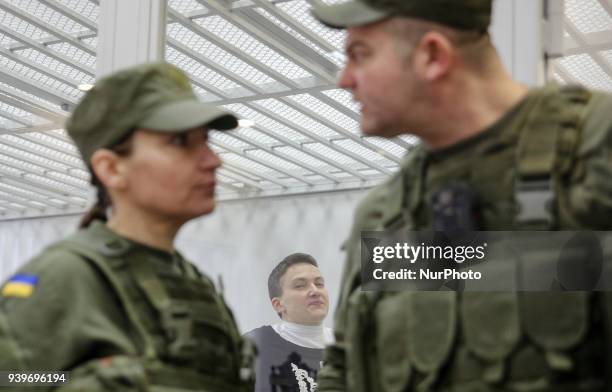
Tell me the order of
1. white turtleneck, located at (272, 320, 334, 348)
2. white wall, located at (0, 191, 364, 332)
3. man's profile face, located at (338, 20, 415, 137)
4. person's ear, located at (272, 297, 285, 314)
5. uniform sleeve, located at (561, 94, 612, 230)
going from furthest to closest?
white turtleneck, located at (272, 320, 334, 348) < person's ear, located at (272, 297, 285, 314) < white wall, located at (0, 191, 364, 332) < man's profile face, located at (338, 20, 415, 137) < uniform sleeve, located at (561, 94, 612, 230)

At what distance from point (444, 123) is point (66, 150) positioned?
1.35 meters

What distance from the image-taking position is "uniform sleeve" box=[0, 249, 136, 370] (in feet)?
4.37

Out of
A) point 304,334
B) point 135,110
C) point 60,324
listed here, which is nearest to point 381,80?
point 135,110

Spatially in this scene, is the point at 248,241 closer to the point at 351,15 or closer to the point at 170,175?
the point at 170,175

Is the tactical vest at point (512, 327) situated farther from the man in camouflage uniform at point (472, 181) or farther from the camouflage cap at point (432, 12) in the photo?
the camouflage cap at point (432, 12)

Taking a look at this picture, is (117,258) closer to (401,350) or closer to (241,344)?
(241,344)

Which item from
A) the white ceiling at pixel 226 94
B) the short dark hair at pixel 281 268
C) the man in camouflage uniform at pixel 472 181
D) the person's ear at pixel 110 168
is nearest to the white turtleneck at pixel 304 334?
the short dark hair at pixel 281 268

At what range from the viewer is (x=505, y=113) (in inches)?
48.1

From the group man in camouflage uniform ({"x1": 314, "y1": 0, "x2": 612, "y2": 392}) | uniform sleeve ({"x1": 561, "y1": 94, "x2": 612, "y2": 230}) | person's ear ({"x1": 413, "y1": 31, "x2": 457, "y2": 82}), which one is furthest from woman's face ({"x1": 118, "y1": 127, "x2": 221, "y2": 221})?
uniform sleeve ({"x1": 561, "y1": 94, "x2": 612, "y2": 230})

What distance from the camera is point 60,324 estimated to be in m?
1.35

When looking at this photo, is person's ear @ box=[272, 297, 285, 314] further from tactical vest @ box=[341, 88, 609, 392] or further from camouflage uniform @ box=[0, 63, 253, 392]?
tactical vest @ box=[341, 88, 609, 392]

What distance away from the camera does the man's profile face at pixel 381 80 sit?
1.24 meters

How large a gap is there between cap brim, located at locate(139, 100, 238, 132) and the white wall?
542 mm

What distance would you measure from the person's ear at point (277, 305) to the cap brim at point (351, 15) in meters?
1.10
